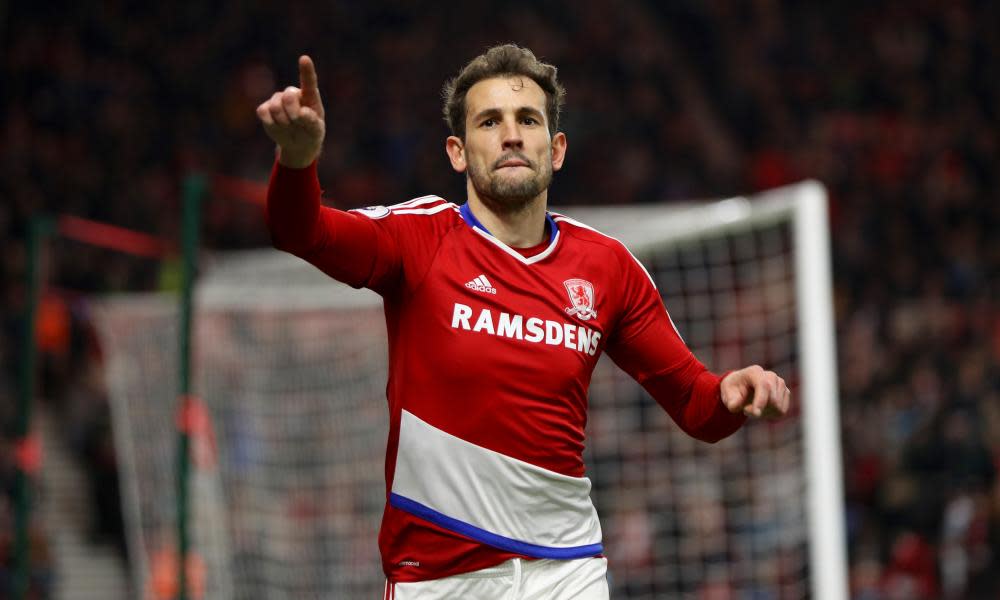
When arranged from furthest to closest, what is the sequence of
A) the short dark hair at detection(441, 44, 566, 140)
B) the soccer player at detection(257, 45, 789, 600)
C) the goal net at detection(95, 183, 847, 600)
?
1. the goal net at detection(95, 183, 847, 600)
2. the short dark hair at detection(441, 44, 566, 140)
3. the soccer player at detection(257, 45, 789, 600)

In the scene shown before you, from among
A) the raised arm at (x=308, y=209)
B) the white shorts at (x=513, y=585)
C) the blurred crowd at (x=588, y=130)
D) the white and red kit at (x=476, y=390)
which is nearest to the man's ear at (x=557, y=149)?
the white and red kit at (x=476, y=390)

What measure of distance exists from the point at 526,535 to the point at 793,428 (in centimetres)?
412

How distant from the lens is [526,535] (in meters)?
3.47

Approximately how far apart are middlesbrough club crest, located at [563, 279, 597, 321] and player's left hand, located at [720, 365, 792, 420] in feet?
1.28

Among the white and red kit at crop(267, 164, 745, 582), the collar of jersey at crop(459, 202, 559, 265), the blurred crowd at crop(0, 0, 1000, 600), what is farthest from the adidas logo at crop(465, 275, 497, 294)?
the blurred crowd at crop(0, 0, 1000, 600)

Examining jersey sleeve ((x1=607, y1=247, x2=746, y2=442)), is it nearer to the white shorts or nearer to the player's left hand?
the player's left hand

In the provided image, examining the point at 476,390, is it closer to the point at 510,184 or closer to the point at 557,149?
the point at 510,184

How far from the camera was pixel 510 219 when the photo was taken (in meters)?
3.66

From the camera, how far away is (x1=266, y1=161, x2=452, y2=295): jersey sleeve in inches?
125

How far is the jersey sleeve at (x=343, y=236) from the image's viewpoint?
317cm

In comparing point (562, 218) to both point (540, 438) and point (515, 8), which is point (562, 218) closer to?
point (540, 438)

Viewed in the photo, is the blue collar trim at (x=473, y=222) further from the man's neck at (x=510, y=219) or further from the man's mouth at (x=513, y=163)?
the man's mouth at (x=513, y=163)

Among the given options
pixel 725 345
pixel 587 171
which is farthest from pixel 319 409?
pixel 587 171

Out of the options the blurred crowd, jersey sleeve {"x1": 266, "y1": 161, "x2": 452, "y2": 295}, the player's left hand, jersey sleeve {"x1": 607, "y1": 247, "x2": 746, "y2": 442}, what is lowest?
the player's left hand
